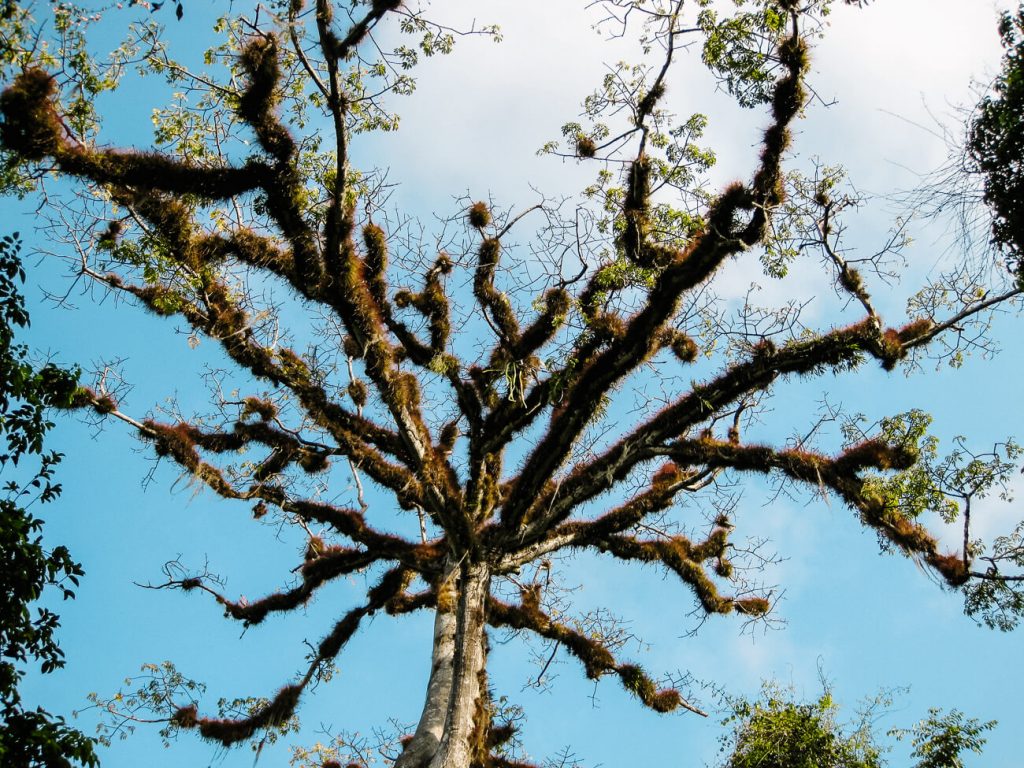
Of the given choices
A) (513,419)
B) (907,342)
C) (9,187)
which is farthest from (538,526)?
(9,187)

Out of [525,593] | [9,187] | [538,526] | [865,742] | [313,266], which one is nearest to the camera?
[9,187]

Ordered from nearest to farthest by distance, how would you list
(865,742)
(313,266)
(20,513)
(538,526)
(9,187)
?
(20,513) → (9,187) → (313,266) → (538,526) → (865,742)

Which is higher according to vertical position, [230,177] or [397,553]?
[230,177]

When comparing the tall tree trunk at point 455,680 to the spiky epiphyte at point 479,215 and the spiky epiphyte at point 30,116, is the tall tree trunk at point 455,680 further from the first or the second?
the spiky epiphyte at point 30,116

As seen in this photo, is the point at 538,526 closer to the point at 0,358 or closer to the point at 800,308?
the point at 800,308

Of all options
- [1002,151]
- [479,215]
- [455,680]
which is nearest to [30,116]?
[479,215]

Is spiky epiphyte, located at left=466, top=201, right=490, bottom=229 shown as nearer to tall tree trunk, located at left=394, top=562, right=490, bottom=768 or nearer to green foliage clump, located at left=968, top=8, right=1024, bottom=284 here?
tall tree trunk, located at left=394, top=562, right=490, bottom=768

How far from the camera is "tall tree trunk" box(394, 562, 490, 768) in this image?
9.05 metres

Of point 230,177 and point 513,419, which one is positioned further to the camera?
point 513,419

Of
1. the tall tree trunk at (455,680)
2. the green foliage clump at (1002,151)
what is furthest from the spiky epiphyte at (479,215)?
the green foliage clump at (1002,151)

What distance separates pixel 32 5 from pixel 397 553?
7.74 metres

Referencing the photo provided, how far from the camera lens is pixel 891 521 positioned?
988 centimetres

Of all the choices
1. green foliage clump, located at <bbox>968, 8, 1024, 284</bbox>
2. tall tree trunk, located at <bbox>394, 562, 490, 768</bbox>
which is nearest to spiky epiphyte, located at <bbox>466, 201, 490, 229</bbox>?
tall tree trunk, located at <bbox>394, 562, 490, 768</bbox>

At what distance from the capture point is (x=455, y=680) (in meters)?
9.55
